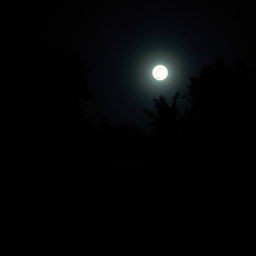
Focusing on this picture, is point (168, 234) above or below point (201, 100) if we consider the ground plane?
below

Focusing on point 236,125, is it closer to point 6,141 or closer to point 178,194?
point 178,194

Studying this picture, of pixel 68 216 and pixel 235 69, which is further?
pixel 235 69

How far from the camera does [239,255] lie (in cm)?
487

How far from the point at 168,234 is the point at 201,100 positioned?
4.46m

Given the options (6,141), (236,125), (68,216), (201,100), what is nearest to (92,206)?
(68,216)

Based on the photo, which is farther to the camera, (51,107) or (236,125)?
(236,125)

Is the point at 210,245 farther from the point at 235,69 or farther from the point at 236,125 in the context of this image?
the point at 235,69

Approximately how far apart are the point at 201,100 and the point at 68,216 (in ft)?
17.8

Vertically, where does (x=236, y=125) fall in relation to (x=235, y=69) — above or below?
below

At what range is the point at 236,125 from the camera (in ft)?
20.5

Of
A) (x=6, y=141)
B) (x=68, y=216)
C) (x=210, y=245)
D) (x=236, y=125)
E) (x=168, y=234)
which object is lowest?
(x=210, y=245)

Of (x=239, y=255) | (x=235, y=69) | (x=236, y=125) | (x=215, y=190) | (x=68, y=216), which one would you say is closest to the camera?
(x=68, y=216)

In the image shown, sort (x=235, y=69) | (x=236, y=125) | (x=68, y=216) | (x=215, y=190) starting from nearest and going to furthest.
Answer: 1. (x=68, y=216)
2. (x=215, y=190)
3. (x=236, y=125)
4. (x=235, y=69)

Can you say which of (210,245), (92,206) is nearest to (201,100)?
(210,245)
